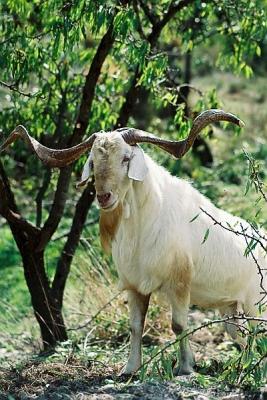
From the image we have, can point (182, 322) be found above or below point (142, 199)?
below

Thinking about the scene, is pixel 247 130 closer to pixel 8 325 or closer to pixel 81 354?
pixel 8 325

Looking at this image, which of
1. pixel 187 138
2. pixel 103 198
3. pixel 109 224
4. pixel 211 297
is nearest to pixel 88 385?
pixel 109 224

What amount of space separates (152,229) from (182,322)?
0.77 m

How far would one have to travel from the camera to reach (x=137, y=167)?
667 centimetres

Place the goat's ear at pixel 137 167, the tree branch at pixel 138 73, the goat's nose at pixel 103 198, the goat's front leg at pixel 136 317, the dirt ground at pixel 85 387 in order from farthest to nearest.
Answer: the tree branch at pixel 138 73 < the goat's front leg at pixel 136 317 < the goat's ear at pixel 137 167 < the goat's nose at pixel 103 198 < the dirt ground at pixel 85 387

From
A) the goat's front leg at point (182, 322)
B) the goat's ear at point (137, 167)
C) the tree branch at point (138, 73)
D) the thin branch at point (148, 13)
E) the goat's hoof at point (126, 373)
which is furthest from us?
the thin branch at point (148, 13)

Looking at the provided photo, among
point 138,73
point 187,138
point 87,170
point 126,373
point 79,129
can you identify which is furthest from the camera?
point 138,73

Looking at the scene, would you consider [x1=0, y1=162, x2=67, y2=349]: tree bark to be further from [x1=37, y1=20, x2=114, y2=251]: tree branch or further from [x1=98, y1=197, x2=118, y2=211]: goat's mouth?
[x1=98, y1=197, x2=118, y2=211]: goat's mouth

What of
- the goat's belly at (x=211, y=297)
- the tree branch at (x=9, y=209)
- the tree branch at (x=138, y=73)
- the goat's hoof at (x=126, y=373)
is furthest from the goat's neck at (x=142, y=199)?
the tree branch at (x=138, y=73)

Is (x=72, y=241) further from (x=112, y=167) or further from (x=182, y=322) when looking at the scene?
(x=112, y=167)

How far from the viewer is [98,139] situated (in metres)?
6.70

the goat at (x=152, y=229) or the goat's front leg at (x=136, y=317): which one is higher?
the goat at (x=152, y=229)

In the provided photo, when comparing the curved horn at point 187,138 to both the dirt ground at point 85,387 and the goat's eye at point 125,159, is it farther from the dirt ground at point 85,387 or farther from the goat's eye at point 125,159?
the dirt ground at point 85,387

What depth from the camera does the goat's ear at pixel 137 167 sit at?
261 inches
